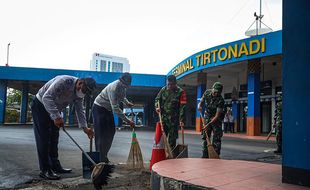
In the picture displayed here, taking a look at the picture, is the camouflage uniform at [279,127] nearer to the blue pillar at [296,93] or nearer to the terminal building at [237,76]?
the blue pillar at [296,93]

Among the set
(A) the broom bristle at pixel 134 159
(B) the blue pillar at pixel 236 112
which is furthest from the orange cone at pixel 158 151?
(B) the blue pillar at pixel 236 112

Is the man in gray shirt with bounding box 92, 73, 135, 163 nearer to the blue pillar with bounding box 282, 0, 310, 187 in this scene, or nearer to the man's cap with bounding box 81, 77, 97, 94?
the man's cap with bounding box 81, 77, 97, 94

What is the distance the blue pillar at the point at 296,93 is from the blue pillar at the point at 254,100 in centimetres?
1376

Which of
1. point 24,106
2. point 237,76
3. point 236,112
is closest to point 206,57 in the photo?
point 237,76

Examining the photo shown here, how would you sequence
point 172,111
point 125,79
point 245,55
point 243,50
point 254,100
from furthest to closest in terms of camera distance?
point 254,100, point 243,50, point 245,55, point 172,111, point 125,79

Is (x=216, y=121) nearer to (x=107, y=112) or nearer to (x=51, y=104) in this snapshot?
(x=107, y=112)

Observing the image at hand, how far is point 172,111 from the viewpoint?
5.72 metres

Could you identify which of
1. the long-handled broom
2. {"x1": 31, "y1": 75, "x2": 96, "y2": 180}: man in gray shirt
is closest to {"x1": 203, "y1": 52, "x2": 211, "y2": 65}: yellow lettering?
{"x1": 31, "y1": 75, "x2": 96, "y2": 180}: man in gray shirt

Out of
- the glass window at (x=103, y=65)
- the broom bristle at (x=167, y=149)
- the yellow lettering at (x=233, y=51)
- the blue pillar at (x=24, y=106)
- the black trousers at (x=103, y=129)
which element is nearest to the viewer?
the broom bristle at (x=167, y=149)

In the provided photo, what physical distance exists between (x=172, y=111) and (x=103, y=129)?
128 cm

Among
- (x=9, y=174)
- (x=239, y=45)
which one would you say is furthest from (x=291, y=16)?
(x=239, y=45)

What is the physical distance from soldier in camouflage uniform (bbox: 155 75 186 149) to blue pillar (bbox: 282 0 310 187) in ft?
8.75

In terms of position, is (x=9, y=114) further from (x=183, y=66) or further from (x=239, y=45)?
(x=239, y=45)

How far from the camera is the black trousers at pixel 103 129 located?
5.40 meters
